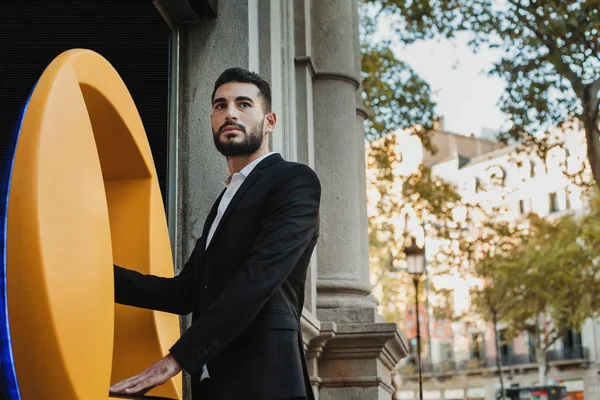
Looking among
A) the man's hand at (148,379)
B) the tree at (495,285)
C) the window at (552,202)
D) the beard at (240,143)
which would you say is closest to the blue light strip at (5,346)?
the man's hand at (148,379)

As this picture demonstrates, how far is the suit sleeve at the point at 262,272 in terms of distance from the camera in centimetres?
258

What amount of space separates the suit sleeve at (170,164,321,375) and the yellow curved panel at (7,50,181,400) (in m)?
0.26

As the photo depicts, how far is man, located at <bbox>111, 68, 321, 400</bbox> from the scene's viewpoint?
260 cm

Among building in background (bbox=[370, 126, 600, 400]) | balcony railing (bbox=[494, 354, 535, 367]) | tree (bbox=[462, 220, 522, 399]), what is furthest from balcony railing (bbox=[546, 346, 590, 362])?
tree (bbox=[462, 220, 522, 399])

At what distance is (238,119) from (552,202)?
5813cm

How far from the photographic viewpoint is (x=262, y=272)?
2656 millimetres

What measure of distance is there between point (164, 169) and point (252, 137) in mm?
1713

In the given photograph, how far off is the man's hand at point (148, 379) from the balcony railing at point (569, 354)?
5354 cm

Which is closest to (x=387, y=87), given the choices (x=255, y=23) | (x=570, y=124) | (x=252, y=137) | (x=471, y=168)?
(x=570, y=124)

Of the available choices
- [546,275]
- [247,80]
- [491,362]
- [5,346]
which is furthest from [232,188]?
[491,362]

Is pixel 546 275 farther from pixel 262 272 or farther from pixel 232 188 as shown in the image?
pixel 262 272

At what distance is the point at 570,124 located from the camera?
676 inches

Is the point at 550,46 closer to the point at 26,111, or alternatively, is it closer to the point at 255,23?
the point at 255,23

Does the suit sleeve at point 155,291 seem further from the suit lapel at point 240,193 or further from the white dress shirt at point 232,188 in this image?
the suit lapel at point 240,193
